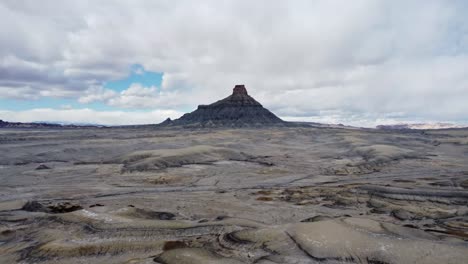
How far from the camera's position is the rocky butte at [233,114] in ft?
461

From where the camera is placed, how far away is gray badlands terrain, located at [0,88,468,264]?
428 inches

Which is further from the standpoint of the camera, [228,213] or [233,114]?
[233,114]

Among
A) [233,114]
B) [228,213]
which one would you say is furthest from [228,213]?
[233,114]

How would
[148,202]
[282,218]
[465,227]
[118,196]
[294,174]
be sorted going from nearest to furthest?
[465,227] < [282,218] < [148,202] < [118,196] < [294,174]

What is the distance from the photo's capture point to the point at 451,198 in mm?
19344

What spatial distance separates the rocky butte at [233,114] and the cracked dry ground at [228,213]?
104566 mm

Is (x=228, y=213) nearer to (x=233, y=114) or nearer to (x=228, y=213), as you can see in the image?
(x=228, y=213)

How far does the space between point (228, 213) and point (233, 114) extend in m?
131

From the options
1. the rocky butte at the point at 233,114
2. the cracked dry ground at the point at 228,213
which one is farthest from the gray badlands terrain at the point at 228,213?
the rocky butte at the point at 233,114

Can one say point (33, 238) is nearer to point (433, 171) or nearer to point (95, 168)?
point (95, 168)

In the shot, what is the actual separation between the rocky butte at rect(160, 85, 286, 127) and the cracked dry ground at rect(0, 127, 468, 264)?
105m

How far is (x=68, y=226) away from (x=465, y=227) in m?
14.4

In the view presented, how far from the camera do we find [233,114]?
483ft

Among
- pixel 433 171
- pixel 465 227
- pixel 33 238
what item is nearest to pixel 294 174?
pixel 433 171
